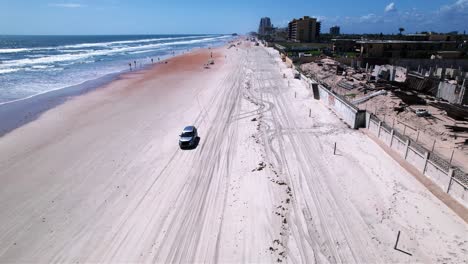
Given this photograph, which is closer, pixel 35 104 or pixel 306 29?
pixel 35 104

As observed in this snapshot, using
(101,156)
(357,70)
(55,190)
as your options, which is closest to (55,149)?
(101,156)

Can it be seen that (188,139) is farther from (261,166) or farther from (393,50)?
(393,50)

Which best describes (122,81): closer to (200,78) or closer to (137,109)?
(200,78)

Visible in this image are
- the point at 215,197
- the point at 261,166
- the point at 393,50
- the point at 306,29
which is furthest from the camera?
the point at 306,29

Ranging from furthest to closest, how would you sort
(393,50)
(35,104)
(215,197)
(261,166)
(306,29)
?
(306,29) → (393,50) → (35,104) → (261,166) → (215,197)

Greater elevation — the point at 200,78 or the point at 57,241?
the point at 200,78

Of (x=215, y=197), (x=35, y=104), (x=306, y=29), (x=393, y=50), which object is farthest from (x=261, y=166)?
(x=306, y=29)
